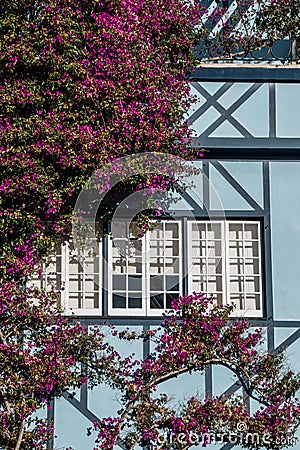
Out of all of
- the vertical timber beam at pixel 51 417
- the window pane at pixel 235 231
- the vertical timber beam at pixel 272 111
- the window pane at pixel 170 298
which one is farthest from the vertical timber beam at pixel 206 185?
the vertical timber beam at pixel 51 417

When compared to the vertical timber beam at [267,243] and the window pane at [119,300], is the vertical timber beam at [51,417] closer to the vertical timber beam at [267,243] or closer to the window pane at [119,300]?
the window pane at [119,300]

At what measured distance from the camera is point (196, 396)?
12.6 meters

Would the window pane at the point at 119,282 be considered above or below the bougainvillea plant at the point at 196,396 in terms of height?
above

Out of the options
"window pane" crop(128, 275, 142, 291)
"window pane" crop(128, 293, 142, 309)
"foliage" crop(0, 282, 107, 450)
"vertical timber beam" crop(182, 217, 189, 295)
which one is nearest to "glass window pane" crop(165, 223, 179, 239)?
"vertical timber beam" crop(182, 217, 189, 295)

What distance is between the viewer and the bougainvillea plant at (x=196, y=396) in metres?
12.4

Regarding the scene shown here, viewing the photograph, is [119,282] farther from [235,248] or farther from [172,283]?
[235,248]

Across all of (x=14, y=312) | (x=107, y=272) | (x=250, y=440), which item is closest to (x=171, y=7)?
(x=107, y=272)

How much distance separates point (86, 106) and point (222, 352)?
3398 millimetres

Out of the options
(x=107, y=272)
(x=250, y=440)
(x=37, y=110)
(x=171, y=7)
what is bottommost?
(x=250, y=440)

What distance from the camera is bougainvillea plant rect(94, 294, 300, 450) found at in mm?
12383

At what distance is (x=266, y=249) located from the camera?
13.1 m

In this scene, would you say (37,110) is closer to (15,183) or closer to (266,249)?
(15,183)

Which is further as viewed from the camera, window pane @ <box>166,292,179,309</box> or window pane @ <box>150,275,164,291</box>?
window pane @ <box>150,275,164,291</box>

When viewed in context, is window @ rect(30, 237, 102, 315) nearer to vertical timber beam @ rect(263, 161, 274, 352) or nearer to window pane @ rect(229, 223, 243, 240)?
window pane @ rect(229, 223, 243, 240)
